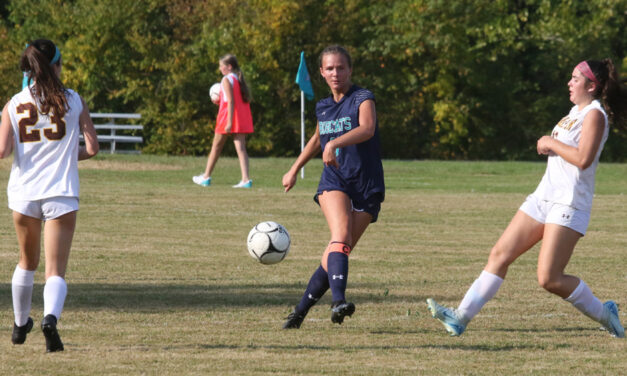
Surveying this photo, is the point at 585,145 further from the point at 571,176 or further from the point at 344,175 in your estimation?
the point at 344,175

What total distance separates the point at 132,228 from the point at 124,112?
84.9ft

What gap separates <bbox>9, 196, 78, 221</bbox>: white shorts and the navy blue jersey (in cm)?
171

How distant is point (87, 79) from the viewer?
3725 cm

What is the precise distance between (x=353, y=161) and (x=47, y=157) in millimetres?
1987

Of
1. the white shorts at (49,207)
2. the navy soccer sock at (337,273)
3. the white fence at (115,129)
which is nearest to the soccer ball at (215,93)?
the navy soccer sock at (337,273)

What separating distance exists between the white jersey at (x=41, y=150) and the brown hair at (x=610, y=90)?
10.1ft

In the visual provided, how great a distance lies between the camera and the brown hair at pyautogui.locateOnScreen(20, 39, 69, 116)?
20.0ft

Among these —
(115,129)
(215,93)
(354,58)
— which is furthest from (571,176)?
(354,58)

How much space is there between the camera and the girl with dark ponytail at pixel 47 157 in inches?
239

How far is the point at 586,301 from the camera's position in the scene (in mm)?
6758

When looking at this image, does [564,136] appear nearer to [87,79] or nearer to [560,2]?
[87,79]

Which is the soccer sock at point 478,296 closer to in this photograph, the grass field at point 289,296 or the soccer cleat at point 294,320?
the grass field at point 289,296

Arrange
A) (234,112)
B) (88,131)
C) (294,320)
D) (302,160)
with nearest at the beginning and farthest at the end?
1. (88,131)
2. (294,320)
3. (302,160)
4. (234,112)

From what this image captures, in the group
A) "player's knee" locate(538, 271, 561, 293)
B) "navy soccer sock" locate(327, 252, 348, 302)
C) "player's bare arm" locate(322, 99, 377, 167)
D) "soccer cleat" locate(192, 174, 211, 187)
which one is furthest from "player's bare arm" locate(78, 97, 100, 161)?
"soccer cleat" locate(192, 174, 211, 187)
